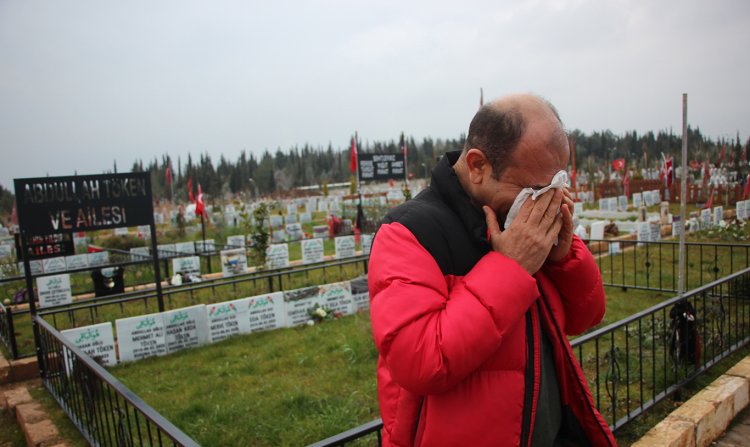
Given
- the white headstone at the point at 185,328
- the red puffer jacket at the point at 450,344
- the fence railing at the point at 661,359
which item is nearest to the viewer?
the red puffer jacket at the point at 450,344

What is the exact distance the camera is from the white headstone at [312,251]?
51.0ft

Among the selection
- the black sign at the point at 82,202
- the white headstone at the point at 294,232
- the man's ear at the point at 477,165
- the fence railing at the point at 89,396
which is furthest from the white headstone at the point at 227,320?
A: the white headstone at the point at 294,232

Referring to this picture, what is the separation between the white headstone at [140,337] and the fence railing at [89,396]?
112 centimetres

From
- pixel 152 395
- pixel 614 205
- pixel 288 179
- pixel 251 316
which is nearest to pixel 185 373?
pixel 152 395

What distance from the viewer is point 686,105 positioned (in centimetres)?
443

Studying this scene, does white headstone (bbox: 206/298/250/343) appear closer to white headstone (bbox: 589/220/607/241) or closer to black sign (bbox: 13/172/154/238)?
black sign (bbox: 13/172/154/238)

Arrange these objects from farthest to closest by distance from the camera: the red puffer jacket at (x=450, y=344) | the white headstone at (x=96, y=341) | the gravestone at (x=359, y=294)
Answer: the gravestone at (x=359, y=294), the white headstone at (x=96, y=341), the red puffer jacket at (x=450, y=344)

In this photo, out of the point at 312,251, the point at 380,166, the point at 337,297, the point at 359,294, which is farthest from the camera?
the point at 380,166

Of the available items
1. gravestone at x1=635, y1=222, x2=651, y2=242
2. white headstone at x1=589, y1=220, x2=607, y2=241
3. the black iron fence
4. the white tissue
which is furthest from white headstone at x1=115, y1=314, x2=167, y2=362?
gravestone at x1=635, y1=222, x2=651, y2=242

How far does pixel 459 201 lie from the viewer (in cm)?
139

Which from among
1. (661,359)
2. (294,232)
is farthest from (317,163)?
(661,359)

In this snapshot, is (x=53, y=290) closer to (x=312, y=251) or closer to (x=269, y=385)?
(x=312, y=251)

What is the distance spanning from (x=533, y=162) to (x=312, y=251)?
576 inches

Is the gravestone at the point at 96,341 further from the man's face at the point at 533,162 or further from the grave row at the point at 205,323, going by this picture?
the man's face at the point at 533,162
